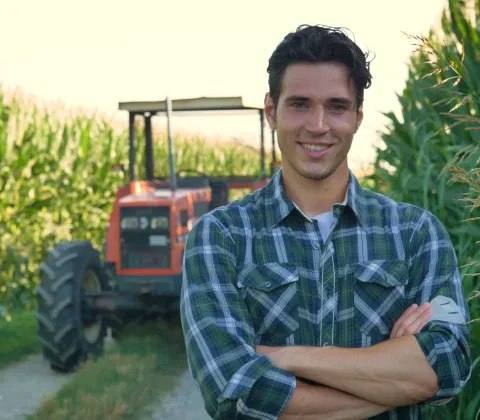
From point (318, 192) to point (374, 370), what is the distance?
485 mm

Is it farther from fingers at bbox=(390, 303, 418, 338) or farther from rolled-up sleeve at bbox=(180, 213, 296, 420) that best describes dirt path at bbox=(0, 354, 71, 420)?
fingers at bbox=(390, 303, 418, 338)

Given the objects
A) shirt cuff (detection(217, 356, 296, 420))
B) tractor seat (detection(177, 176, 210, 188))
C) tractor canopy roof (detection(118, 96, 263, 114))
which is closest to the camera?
shirt cuff (detection(217, 356, 296, 420))

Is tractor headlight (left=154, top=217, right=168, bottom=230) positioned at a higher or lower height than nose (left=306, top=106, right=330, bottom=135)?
lower

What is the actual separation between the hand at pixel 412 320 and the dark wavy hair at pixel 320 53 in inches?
21.7

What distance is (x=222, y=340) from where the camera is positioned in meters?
1.95

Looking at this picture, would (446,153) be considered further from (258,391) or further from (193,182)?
(193,182)

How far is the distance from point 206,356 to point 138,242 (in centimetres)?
427

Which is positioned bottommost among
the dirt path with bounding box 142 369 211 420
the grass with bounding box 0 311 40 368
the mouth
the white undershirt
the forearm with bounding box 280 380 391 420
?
the grass with bounding box 0 311 40 368

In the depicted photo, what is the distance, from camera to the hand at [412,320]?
1953mm

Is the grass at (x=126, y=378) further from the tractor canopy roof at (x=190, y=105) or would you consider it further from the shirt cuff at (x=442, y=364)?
the shirt cuff at (x=442, y=364)

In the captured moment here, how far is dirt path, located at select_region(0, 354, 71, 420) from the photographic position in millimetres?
5010

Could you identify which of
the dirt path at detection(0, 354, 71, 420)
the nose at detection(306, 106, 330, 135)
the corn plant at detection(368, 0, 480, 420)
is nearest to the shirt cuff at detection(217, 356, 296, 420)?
the nose at detection(306, 106, 330, 135)

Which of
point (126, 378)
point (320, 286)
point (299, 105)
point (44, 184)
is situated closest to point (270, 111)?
point (299, 105)

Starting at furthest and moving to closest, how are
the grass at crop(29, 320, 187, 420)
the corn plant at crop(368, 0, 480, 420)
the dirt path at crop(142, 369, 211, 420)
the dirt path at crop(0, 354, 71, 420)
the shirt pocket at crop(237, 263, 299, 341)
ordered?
the dirt path at crop(0, 354, 71, 420)
the dirt path at crop(142, 369, 211, 420)
the grass at crop(29, 320, 187, 420)
the corn plant at crop(368, 0, 480, 420)
the shirt pocket at crop(237, 263, 299, 341)
